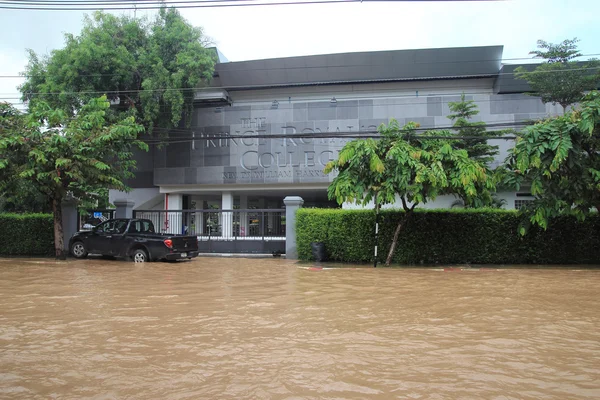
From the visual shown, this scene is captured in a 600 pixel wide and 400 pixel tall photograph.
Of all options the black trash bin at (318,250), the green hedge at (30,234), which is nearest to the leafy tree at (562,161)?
the black trash bin at (318,250)

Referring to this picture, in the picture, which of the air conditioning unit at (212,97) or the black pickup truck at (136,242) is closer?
the black pickup truck at (136,242)

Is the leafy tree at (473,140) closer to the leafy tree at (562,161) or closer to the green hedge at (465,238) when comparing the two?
the green hedge at (465,238)

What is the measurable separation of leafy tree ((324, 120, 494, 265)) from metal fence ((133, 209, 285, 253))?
5.74 m

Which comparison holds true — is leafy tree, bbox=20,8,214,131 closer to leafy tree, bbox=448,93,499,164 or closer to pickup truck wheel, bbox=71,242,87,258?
pickup truck wheel, bbox=71,242,87,258

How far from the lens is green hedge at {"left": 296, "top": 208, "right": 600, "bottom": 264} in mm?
15070

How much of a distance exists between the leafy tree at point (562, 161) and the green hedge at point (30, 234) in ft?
57.7

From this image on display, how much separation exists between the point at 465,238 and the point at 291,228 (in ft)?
20.4

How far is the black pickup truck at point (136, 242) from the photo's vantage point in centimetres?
1498

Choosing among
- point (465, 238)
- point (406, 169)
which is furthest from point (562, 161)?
point (465, 238)

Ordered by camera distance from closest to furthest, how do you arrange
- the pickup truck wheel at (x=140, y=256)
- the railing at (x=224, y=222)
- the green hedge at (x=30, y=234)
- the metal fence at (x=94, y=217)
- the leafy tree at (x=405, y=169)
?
the leafy tree at (x=405, y=169) < the pickup truck wheel at (x=140, y=256) < the green hedge at (x=30, y=234) < the railing at (x=224, y=222) < the metal fence at (x=94, y=217)

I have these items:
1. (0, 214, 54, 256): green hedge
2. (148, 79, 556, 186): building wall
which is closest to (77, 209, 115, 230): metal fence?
(0, 214, 54, 256): green hedge

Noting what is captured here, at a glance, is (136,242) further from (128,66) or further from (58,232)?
(128,66)

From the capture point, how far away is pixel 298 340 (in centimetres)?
584

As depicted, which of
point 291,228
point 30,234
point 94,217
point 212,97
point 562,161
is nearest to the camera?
point 562,161
